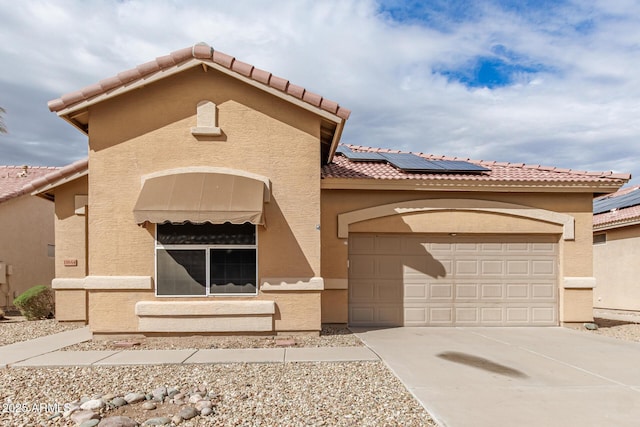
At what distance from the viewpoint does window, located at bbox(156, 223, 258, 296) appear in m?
10.6

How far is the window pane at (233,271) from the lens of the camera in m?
10.6

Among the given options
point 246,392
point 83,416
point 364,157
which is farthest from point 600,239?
point 83,416

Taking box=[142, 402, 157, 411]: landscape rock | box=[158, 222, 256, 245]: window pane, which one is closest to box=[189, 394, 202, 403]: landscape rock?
box=[142, 402, 157, 411]: landscape rock

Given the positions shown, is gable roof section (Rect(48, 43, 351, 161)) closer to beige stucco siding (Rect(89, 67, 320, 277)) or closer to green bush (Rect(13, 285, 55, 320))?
beige stucco siding (Rect(89, 67, 320, 277))

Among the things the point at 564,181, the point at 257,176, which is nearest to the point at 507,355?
the point at 564,181

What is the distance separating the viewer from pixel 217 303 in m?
10.5

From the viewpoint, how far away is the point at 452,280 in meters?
12.9

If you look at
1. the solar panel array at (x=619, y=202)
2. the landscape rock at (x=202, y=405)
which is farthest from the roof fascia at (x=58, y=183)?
the solar panel array at (x=619, y=202)

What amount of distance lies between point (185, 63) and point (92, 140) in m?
3.02

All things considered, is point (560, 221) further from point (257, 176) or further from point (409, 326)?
point (257, 176)

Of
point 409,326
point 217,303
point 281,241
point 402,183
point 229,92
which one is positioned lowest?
point 409,326

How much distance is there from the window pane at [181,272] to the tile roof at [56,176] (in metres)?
4.28

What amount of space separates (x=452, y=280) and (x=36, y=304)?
1352 cm

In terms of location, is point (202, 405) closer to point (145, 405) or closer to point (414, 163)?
point (145, 405)
